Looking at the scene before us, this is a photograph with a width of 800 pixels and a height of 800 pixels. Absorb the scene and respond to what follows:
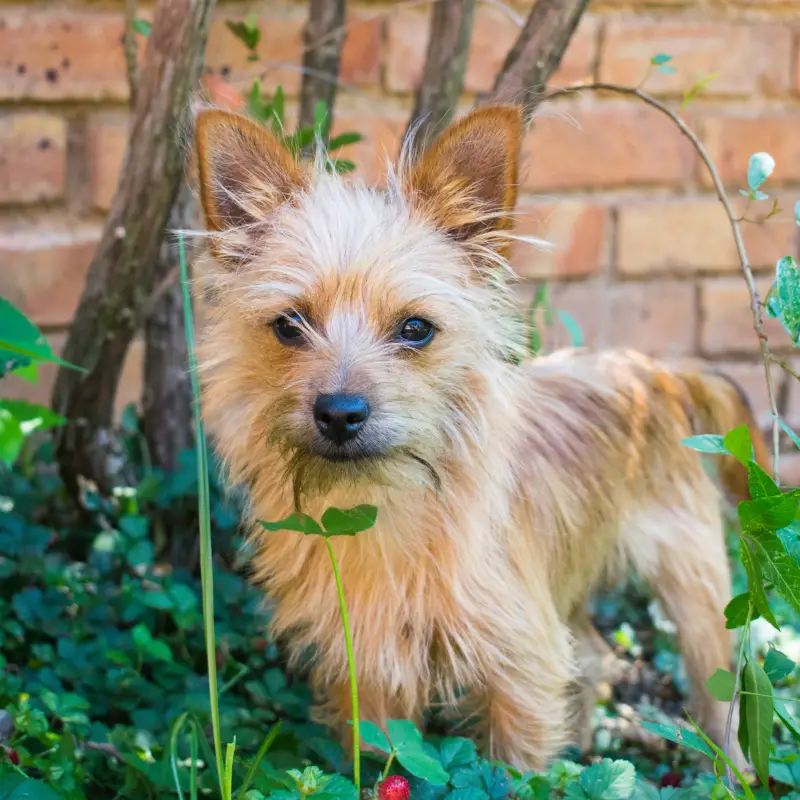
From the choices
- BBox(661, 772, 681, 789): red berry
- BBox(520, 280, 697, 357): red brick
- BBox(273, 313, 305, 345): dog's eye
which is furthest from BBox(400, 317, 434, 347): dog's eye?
BBox(520, 280, 697, 357): red brick

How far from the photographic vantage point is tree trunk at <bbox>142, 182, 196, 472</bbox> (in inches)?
96.2

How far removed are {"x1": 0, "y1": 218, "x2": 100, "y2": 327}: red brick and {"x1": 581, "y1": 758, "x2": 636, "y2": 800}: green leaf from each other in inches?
80.0

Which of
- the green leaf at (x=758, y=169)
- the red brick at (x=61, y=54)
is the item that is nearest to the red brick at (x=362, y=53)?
the red brick at (x=61, y=54)

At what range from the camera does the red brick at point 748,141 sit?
3209 millimetres

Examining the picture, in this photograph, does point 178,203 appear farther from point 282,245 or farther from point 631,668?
point 631,668

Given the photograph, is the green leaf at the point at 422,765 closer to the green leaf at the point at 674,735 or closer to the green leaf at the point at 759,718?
the green leaf at the point at 674,735

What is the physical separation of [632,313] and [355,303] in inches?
73.2

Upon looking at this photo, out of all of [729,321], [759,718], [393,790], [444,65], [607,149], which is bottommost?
[393,790]

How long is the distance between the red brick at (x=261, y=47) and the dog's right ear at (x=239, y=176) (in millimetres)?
1101

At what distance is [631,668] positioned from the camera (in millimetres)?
2643

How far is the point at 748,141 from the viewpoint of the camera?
325cm

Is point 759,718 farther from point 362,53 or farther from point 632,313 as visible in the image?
point 362,53

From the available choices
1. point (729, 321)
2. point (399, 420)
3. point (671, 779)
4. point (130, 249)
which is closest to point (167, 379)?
point (130, 249)

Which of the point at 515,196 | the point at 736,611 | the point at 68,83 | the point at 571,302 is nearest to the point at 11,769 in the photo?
the point at 736,611
